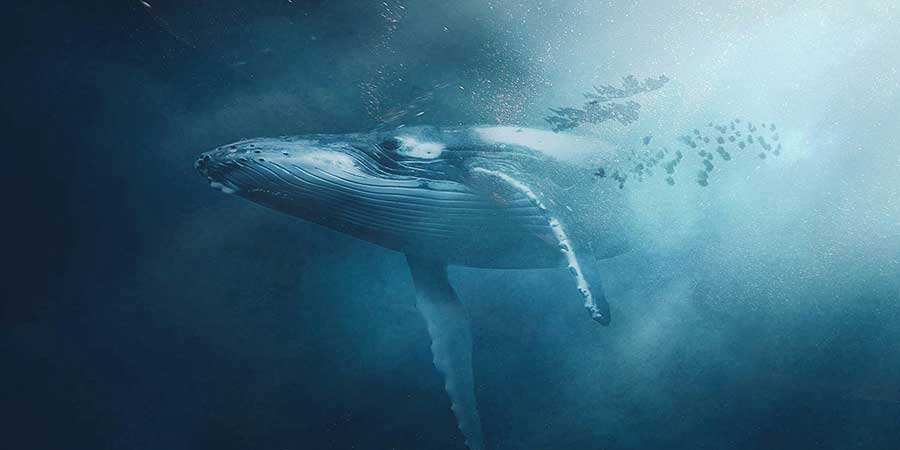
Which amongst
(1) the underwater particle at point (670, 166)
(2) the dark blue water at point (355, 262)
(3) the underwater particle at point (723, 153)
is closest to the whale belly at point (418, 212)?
(2) the dark blue water at point (355, 262)

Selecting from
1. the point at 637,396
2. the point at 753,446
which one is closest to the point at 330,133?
the point at 637,396

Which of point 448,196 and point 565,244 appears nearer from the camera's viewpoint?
point 565,244

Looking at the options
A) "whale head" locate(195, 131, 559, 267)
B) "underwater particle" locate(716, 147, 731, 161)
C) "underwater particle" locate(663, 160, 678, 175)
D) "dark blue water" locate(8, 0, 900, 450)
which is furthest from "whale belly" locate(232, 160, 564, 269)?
"underwater particle" locate(716, 147, 731, 161)

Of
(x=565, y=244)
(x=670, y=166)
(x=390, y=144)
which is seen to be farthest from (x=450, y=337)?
(x=670, y=166)

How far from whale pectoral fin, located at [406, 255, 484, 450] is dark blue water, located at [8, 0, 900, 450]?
0.07 meters

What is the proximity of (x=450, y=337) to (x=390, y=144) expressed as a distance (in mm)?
1014

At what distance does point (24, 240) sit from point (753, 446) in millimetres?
3899

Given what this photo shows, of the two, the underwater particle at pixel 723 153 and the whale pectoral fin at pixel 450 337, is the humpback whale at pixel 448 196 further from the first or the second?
the underwater particle at pixel 723 153

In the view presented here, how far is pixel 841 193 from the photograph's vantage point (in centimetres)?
333

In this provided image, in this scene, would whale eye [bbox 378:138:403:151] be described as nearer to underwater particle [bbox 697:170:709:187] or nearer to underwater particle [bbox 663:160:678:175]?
underwater particle [bbox 663:160:678:175]

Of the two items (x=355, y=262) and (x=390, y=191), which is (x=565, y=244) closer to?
(x=390, y=191)

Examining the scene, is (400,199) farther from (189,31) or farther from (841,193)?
(841,193)

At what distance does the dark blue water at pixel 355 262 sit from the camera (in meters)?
3.10

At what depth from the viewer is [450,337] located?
310 centimetres
